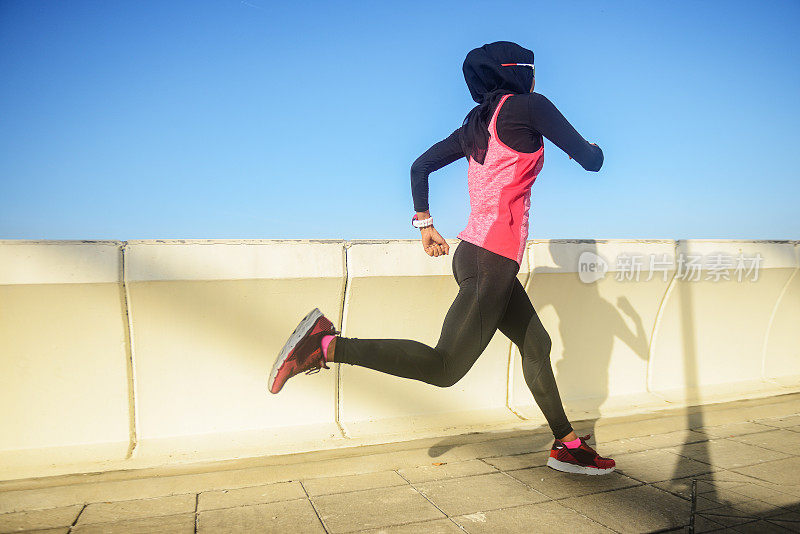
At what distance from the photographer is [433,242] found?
3.61 meters

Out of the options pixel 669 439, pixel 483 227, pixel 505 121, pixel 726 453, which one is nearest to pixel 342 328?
pixel 483 227

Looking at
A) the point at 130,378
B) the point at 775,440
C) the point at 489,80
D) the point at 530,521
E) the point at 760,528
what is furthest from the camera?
the point at 775,440

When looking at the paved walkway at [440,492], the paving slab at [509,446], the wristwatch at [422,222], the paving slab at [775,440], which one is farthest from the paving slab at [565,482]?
the wristwatch at [422,222]

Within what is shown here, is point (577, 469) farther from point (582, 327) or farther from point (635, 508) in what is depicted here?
point (582, 327)

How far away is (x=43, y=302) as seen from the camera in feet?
12.7

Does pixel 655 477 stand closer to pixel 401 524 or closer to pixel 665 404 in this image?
pixel 401 524

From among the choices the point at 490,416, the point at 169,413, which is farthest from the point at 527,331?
the point at 169,413

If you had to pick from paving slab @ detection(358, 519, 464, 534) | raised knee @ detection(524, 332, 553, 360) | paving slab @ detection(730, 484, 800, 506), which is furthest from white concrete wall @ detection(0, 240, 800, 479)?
paving slab @ detection(730, 484, 800, 506)

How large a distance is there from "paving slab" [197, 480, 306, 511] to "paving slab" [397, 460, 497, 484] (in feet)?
2.15

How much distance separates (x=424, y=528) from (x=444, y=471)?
0.90 meters

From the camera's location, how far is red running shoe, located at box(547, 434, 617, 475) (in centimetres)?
379

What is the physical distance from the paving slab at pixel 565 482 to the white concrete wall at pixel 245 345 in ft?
3.48

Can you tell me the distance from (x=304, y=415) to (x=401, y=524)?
5.56 ft

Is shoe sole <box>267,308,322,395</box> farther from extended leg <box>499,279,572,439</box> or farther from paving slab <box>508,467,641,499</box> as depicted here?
paving slab <box>508,467,641,499</box>
